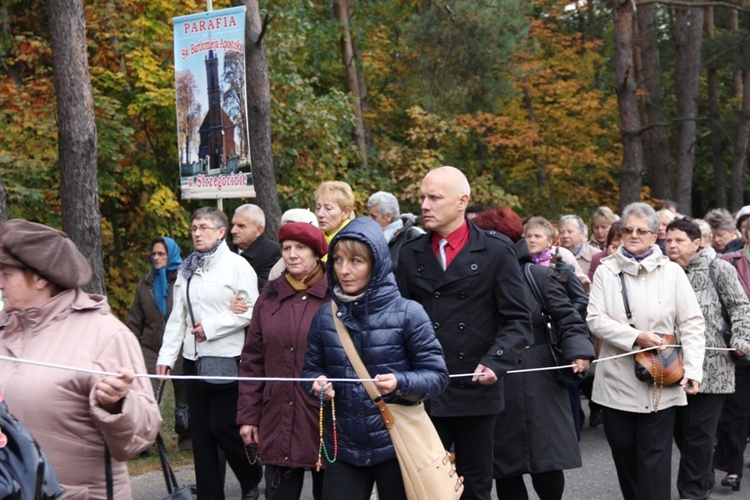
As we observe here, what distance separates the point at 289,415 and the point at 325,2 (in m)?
21.8

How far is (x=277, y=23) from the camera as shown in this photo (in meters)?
19.2

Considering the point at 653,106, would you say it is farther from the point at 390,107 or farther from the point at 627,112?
the point at 390,107

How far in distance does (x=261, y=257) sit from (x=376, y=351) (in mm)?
3595

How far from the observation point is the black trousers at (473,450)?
5.73m

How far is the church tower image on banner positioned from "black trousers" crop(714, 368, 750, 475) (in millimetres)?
5348

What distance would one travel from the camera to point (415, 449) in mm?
4691

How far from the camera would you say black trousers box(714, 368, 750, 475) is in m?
8.41

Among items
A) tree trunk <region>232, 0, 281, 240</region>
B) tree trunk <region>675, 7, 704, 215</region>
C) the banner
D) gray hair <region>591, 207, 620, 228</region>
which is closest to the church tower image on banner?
the banner

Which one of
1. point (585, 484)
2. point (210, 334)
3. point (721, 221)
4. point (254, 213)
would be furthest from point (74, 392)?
point (721, 221)

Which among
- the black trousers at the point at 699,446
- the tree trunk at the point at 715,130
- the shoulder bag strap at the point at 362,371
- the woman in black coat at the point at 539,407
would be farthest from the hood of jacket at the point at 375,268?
the tree trunk at the point at 715,130

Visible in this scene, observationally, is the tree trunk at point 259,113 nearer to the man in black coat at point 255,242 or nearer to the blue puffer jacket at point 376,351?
the man in black coat at point 255,242

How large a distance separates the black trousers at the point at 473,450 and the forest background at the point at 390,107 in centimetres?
473

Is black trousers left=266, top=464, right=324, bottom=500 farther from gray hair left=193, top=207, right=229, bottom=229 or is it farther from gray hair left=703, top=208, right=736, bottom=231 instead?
gray hair left=703, top=208, right=736, bottom=231

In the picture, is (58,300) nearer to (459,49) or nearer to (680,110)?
(459,49)
